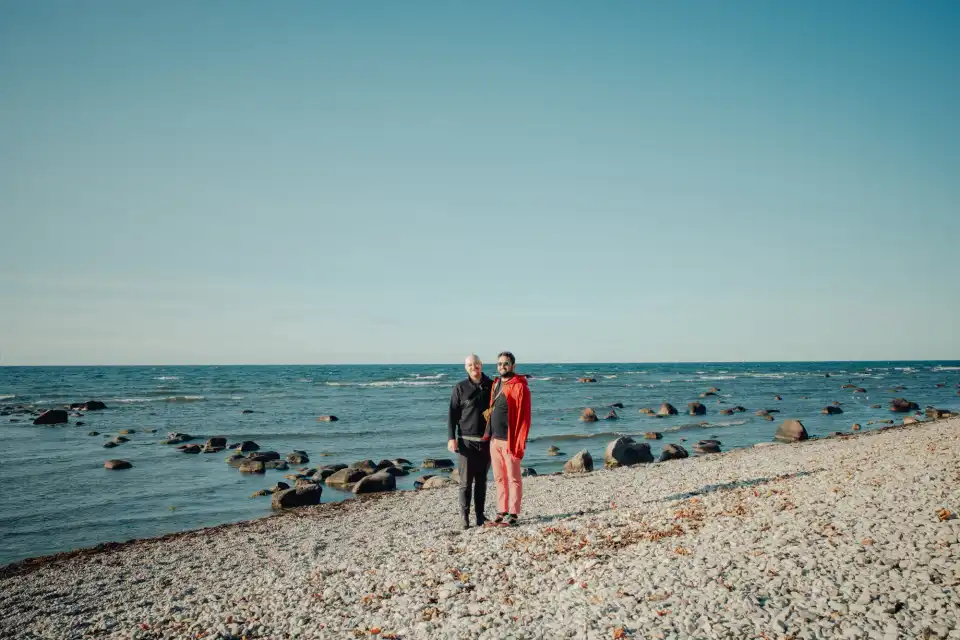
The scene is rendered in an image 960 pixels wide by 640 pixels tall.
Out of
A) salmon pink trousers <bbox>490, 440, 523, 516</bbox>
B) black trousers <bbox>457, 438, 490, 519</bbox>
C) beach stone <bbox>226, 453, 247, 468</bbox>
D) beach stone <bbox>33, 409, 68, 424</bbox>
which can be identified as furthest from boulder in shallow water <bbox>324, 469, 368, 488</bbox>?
beach stone <bbox>33, 409, 68, 424</bbox>

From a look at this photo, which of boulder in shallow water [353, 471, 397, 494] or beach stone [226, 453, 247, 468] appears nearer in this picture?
boulder in shallow water [353, 471, 397, 494]

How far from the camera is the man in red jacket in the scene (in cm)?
871

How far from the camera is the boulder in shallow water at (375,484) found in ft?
53.8

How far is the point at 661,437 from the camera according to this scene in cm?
2695

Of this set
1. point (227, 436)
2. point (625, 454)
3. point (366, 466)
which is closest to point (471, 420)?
point (366, 466)

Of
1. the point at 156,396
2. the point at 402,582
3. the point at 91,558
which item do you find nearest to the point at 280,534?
the point at 91,558

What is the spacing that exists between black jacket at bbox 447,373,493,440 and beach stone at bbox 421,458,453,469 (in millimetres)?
11829

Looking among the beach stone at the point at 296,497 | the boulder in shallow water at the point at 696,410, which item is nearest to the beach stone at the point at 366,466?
the beach stone at the point at 296,497

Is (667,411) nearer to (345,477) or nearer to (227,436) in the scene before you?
(345,477)

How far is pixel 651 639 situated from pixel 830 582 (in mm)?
2242

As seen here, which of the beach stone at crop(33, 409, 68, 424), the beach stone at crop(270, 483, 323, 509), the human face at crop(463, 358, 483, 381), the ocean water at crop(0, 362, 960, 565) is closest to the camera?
the human face at crop(463, 358, 483, 381)

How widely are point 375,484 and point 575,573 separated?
34.5 ft

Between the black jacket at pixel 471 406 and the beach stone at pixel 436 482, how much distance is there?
834cm

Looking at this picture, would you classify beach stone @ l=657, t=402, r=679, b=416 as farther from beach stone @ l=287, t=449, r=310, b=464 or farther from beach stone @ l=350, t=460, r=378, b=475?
beach stone @ l=287, t=449, r=310, b=464
